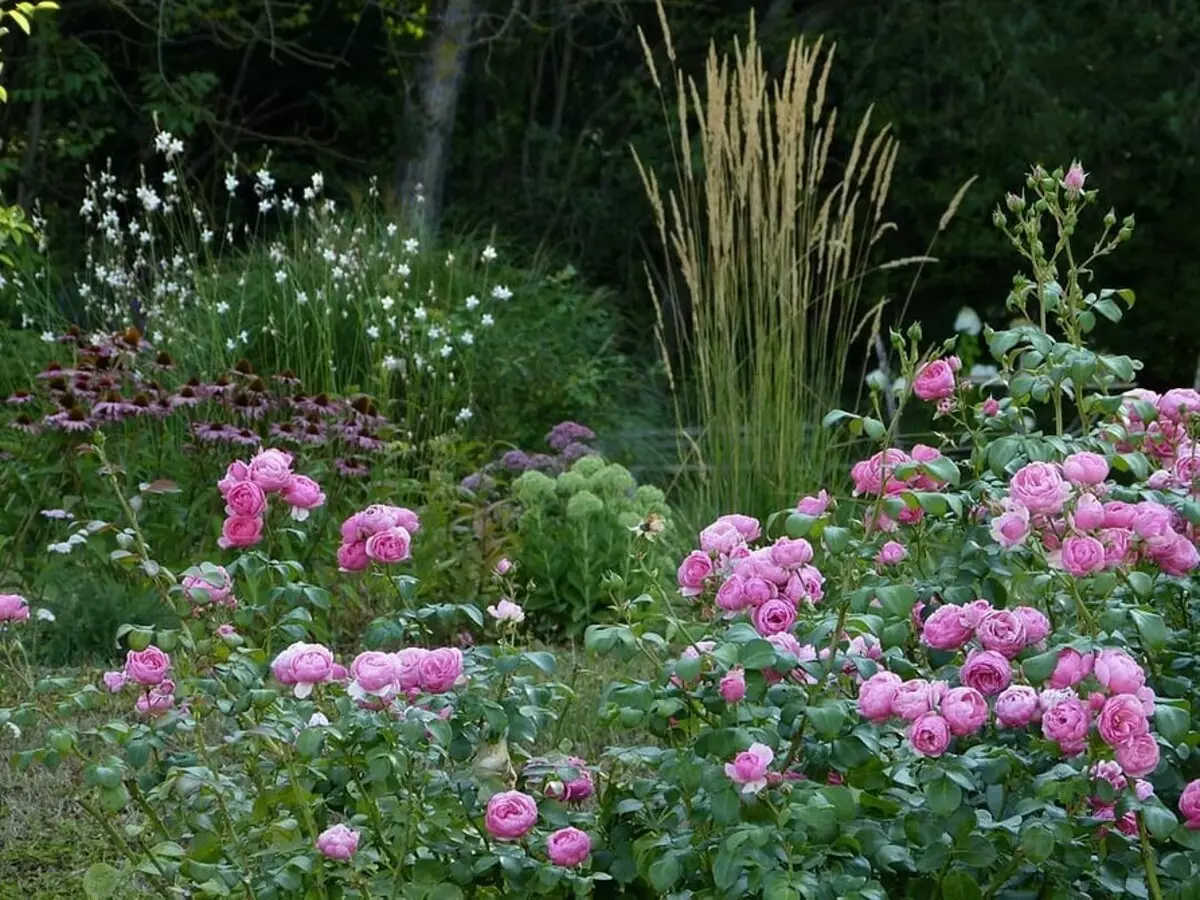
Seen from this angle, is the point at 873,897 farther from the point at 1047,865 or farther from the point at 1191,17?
the point at 1191,17

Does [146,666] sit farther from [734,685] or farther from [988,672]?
[988,672]

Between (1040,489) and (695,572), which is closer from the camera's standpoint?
(1040,489)

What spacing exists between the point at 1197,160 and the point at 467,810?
27.2 ft

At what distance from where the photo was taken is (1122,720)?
181 cm

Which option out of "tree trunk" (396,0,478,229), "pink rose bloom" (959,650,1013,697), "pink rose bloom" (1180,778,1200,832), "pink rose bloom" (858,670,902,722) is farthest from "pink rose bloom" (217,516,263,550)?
"tree trunk" (396,0,478,229)

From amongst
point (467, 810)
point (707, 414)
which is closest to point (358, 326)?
point (707, 414)

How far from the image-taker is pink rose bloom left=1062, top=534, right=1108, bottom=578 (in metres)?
2.00

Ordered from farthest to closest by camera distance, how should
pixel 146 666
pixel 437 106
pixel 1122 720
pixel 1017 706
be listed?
pixel 437 106 → pixel 146 666 → pixel 1017 706 → pixel 1122 720

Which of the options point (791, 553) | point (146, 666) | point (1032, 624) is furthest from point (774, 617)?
point (146, 666)

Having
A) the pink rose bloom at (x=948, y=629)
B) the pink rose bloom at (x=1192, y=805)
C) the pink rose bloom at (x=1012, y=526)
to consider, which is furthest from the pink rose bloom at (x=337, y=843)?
the pink rose bloom at (x=1192, y=805)

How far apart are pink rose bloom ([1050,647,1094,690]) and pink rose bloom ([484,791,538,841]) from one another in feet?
2.01

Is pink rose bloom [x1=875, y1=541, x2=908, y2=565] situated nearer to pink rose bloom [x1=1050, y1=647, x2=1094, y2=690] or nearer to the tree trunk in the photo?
pink rose bloom [x1=1050, y1=647, x2=1094, y2=690]

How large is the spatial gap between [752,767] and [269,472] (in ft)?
2.38

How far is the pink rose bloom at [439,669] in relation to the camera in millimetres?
2047
